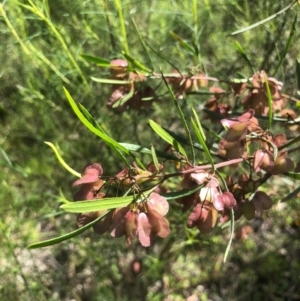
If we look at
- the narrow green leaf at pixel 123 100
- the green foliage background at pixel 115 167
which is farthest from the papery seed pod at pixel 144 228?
the green foliage background at pixel 115 167

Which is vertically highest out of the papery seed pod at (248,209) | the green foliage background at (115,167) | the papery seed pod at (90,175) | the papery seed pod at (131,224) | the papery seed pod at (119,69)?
the papery seed pod at (90,175)

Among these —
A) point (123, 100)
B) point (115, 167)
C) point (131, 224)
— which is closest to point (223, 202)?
point (131, 224)

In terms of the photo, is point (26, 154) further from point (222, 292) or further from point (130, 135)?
point (222, 292)

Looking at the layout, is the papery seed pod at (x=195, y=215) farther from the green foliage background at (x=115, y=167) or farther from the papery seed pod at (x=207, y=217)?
the green foliage background at (x=115, y=167)

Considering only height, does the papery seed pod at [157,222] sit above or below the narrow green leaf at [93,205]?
below

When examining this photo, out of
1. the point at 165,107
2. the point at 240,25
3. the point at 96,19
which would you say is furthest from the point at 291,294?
the point at 96,19

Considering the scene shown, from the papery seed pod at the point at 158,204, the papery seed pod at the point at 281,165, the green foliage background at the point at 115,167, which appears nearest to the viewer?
the papery seed pod at the point at 158,204

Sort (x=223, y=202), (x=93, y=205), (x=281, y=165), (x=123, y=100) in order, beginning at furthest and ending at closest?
(x=123, y=100)
(x=281, y=165)
(x=223, y=202)
(x=93, y=205)

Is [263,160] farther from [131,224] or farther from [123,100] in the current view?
[123,100]

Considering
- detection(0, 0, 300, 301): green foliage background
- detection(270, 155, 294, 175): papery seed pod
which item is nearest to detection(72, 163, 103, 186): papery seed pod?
detection(270, 155, 294, 175): papery seed pod
